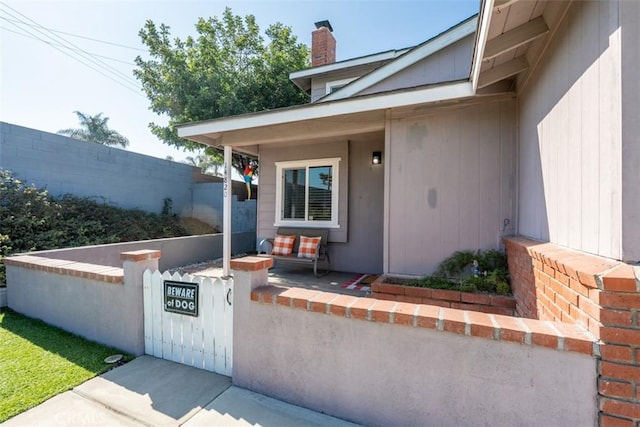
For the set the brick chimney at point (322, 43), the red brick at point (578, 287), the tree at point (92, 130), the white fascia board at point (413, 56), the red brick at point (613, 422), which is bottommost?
the red brick at point (613, 422)

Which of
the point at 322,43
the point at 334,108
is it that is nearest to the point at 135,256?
the point at 334,108

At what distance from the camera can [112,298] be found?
10.5 feet

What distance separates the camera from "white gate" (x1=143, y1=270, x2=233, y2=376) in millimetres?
2680

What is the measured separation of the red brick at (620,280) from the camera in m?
1.27

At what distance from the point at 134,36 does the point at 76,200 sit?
290 inches

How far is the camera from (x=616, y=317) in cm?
133

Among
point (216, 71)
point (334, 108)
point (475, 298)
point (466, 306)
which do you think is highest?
point (216, 71)

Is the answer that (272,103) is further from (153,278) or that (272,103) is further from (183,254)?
(153,278)

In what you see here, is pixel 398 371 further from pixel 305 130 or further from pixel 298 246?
pixel 298 246

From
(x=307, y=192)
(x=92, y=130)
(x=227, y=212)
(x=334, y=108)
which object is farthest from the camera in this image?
(x=92, y=130)

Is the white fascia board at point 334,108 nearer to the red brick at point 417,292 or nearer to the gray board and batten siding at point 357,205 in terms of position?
the gray board and batten siding at point 357,205

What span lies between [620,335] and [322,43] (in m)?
9.09

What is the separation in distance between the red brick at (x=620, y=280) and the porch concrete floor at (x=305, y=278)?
344 centimetres

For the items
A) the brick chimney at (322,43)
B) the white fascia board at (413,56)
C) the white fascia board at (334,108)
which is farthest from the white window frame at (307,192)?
the brick chimney at (322,43)
